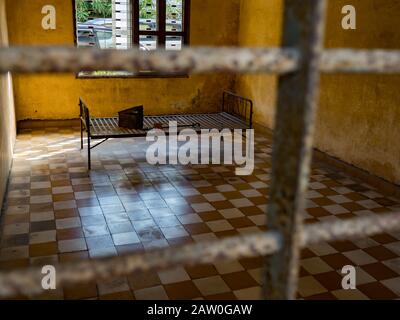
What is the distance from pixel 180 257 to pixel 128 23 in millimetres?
8421

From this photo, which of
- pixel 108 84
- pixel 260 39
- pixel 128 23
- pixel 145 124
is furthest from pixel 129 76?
pixel 260 39

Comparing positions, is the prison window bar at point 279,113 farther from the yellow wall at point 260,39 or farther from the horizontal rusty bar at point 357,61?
the yellow wall at point 260,39

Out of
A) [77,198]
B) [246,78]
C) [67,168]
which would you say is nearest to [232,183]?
[77,198]

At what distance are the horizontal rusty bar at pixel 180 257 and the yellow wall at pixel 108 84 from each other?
8062mm

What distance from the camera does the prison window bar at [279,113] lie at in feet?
2.45

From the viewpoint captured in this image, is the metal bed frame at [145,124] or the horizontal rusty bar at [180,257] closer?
the horizontal rusty bar at [180,257]

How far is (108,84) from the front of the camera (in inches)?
341

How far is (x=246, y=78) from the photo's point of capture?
9.18m

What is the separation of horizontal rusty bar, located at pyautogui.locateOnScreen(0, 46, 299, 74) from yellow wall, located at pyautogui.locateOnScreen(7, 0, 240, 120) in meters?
8.07

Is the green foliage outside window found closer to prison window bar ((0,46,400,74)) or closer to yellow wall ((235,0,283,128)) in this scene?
yellow wall ((235,0,283,128))

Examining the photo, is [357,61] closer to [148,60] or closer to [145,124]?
[148,60]

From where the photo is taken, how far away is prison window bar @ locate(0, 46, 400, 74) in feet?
2.28
